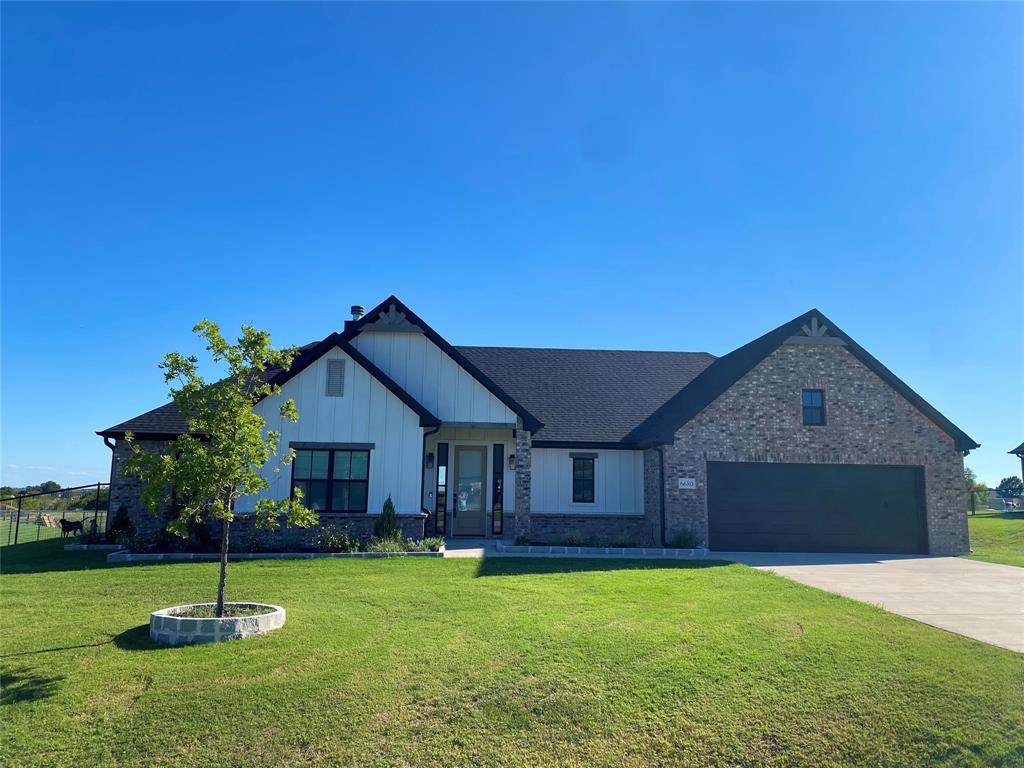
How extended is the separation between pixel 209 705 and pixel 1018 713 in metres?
7.49

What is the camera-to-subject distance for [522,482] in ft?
58.7

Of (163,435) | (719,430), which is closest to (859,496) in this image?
(719,430)

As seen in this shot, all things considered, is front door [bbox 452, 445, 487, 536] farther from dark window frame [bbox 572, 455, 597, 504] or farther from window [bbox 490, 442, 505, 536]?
dark window frame [bbox 572, 455, 597, 504]

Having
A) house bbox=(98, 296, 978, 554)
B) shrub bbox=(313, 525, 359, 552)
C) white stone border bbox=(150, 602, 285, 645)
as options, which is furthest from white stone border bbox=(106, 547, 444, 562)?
white stone border bbox=(150, 602, 285, 645)

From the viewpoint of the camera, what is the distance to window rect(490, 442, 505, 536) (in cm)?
2009

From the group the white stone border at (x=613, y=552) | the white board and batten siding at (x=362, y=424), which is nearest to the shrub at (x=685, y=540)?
the white stone border at (x=613, y=552)

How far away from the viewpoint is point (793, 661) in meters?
7.18

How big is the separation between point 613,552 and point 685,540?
95.6 inches

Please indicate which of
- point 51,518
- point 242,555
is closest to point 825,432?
point 242,555

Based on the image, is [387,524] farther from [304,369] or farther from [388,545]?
[304,369]

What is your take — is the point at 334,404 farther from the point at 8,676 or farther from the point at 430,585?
the point at 8,676

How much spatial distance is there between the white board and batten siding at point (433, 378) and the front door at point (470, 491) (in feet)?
7.27

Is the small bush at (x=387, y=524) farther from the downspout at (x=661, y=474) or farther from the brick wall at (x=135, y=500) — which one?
the downspout at (x=661, y=474)

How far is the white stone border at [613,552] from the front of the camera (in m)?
15.8
